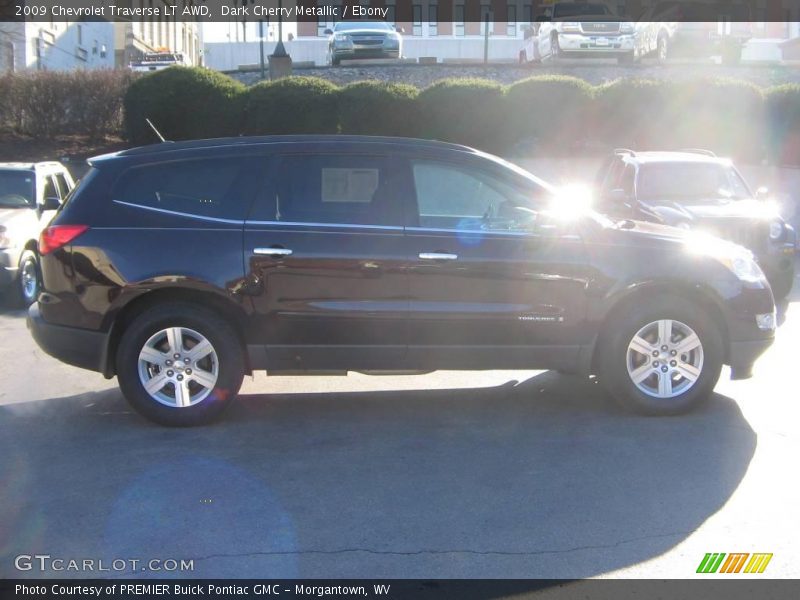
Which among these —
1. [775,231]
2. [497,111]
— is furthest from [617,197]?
[497,111]

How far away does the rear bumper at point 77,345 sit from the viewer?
6332mm

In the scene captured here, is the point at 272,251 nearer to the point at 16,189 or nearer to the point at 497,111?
the point at 16,189

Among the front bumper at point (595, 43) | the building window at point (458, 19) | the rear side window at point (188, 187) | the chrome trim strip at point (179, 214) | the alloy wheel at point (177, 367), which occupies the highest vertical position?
the building window at point (458, 19)

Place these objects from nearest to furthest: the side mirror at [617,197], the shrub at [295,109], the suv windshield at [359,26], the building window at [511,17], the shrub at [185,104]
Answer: the side mirror at [617,197] → the shrub at [295,109] → the shrub at [185,104] → the suv windshield at [359,26] → the building window at [511,17]

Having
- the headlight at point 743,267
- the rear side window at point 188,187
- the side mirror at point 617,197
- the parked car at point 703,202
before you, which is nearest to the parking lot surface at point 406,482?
the headlight at point 743,267

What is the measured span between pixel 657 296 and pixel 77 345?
3.97m

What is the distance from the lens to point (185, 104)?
20.9 m

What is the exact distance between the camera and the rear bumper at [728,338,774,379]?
6.63 meters

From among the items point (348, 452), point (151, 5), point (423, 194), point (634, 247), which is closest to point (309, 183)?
point (423, 194)

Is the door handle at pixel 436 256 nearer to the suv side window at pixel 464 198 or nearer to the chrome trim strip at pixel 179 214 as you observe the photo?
the suv side window at pixel 464 198

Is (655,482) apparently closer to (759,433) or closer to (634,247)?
(759,433)

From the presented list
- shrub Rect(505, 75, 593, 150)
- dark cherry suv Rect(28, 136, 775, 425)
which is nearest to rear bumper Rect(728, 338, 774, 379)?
dark cherry suv Rect(28, 136, 775, 425)

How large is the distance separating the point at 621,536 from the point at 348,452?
6.32 ft

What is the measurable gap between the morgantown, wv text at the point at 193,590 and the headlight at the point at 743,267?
382 cm
